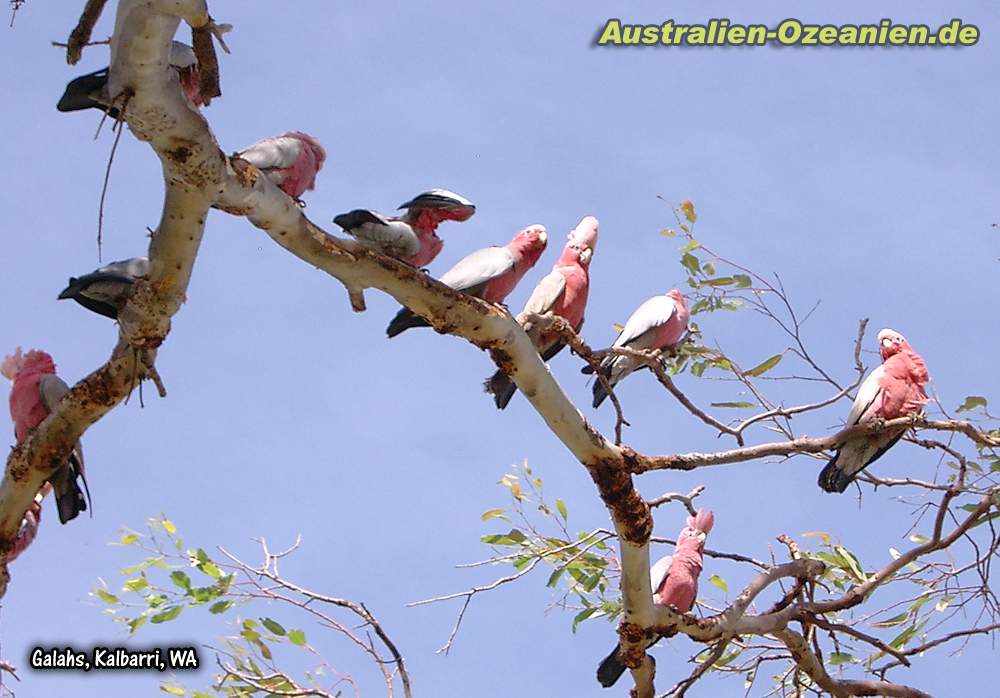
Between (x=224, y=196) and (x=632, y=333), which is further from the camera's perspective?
(x=632, y=333)

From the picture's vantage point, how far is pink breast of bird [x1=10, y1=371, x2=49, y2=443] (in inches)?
189

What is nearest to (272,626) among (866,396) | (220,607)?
(220,607)

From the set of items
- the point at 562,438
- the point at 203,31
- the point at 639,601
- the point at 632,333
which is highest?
the point at 632,333

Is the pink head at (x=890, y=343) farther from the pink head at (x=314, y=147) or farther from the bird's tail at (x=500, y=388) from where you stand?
the pink head at (x=314, y=147)

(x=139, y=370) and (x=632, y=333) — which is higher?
(x=632, y=333)

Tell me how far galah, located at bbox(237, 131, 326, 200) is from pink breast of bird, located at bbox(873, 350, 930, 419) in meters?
2.38

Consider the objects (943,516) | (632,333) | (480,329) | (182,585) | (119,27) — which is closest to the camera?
(119,27)

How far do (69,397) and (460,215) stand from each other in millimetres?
1491

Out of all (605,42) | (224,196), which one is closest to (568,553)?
(224,196)

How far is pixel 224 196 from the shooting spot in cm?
337

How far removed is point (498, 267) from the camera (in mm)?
4801

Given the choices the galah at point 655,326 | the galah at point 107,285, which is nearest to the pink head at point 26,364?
the galah at point 107,285

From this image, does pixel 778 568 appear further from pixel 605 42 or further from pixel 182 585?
pixel 605 42

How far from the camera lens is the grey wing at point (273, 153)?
409 centimetres
